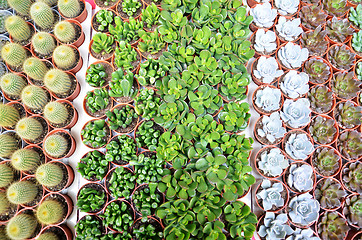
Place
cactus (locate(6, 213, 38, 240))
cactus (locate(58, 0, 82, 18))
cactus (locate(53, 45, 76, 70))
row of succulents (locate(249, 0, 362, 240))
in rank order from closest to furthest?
1. cactus (locate(6, 213, 38, 240))
2. row of succulents (locate(249, 0, 362, 240))
3. cactus (locate(53, 45, 76, 70))
4. cactus (locate(58, 0, 82, 18))

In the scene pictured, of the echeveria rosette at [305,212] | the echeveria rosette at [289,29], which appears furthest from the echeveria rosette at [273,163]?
the echeveria rosette at [289,29]

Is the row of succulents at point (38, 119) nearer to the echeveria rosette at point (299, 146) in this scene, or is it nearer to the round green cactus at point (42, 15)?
the round green cactus at point (42, 15)

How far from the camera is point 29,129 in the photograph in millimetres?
1577

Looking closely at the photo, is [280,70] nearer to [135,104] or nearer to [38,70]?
[135,104]

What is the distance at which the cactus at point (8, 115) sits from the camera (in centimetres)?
164

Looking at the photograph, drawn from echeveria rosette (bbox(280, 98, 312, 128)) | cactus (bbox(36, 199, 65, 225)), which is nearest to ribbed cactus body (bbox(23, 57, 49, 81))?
cactus (bbox(36, 199, 65, 225))

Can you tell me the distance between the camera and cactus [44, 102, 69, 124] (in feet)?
5.14

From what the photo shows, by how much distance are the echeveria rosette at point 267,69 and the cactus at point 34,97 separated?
1.81 meters

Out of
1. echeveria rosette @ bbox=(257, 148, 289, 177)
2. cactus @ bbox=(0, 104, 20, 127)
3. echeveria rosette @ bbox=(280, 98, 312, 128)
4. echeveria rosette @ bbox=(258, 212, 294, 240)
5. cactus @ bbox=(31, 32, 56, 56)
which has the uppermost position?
cactus @ bbox=(31, 32, 56, 56)

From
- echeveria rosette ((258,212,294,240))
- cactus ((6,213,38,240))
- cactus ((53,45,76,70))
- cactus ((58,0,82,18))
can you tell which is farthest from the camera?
cactus ((58,0,82,18))

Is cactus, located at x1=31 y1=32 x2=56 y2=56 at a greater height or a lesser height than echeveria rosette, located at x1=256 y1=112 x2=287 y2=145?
greater

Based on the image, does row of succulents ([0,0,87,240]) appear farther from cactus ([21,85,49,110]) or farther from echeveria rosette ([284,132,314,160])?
echeveria rosette ([284,132,314,160])

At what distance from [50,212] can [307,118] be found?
2101 mm

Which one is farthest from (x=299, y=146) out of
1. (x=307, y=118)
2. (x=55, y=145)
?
(x=55, y=145)
